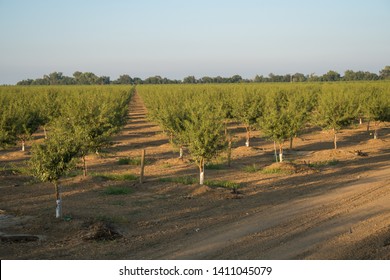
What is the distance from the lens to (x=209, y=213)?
53.3 ft

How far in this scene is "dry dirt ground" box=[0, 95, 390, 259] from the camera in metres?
12.1

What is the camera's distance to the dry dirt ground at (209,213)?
39.9ft

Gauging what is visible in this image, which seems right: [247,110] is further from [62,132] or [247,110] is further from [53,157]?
[53,157]

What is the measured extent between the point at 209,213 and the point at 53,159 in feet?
18.8

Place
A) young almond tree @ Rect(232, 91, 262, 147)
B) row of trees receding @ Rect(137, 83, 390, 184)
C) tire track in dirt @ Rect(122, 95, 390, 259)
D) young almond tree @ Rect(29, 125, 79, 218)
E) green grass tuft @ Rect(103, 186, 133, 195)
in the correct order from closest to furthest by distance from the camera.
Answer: tire track in dirt @ Rect(122, 95, 390, 259)
young almond tree @ Rect(29, 125, 79, 218)
green grass tuft @ Rect(103, 186, 133, 195)
row of trees receding @ Rect(137, 83, 390, 184)
young almond tree @ Rect(232, 91, 262, 147)

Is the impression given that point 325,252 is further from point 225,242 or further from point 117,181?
point 117,181

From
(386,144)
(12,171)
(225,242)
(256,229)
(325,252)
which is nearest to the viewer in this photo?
(325,252)

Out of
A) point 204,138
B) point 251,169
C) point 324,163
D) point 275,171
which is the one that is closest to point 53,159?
point 204,138

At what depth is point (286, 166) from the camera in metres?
24.1

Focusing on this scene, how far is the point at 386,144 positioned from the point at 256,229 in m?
24.3

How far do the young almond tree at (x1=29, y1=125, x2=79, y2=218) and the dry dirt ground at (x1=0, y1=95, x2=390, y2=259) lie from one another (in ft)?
4.58

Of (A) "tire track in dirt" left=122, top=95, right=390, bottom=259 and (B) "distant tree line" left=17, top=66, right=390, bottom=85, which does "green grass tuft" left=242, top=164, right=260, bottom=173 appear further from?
(B) "distant tree line" left=17, top=66, right=390, bottom=85

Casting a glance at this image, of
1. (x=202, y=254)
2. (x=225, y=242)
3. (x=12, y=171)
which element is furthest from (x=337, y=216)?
(x=12, y=171)

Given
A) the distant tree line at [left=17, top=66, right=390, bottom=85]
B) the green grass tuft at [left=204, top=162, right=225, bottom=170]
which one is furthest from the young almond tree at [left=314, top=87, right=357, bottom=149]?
the distant tree line at [left=17, top=66, right=390, bottom=85]
